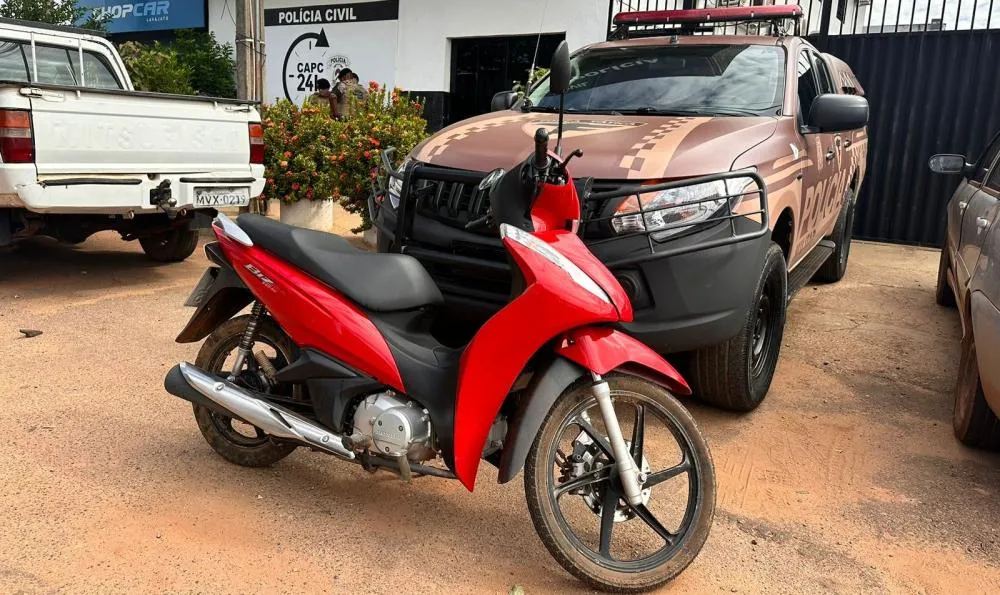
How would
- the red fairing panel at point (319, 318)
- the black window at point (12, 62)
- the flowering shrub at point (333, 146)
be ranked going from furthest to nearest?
the flowering shrub at point (333, 146)
the black window at point (12, 62)
the red fairing panel at point (319, 318)

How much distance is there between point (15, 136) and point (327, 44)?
9.04m

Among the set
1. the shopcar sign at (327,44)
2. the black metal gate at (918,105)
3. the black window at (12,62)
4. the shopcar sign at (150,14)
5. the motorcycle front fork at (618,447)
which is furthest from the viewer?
the shopcar sign at (150,14)

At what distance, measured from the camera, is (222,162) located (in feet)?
20.0

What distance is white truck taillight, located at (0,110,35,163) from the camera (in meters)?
4.89

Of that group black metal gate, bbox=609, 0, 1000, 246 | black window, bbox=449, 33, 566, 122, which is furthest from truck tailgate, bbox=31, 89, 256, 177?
black window, bbox=449, 33, 566, 122

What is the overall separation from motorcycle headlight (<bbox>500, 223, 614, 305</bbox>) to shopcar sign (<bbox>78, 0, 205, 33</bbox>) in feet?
48.2

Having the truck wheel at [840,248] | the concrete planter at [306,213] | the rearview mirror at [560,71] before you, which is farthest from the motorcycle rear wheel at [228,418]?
the truck wheel at [840,248]

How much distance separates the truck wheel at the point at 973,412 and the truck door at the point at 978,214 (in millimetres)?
448

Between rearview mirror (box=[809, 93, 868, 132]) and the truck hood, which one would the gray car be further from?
the truck hood

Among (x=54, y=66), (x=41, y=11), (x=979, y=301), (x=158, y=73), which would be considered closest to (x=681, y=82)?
(x=979, y=301)

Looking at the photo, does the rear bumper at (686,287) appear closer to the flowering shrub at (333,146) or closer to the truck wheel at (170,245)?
the flowering shrub at (333,146)

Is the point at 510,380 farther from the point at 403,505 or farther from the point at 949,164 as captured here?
the point at 949,164

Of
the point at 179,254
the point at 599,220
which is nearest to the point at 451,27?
the point at 179,254

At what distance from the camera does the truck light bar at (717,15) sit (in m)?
4.93
